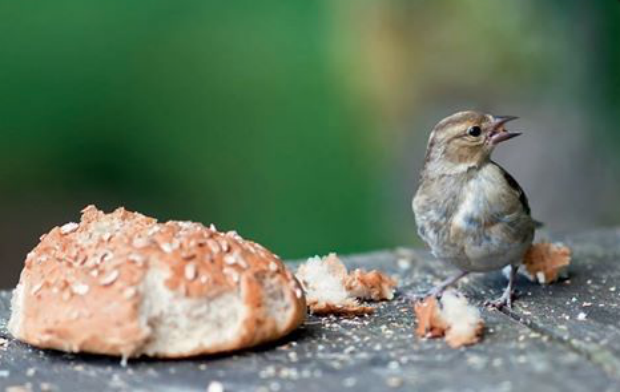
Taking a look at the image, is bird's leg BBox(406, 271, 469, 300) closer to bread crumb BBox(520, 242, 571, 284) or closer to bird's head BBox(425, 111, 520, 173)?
bread crumb BBox(520, 242, 571, 284)

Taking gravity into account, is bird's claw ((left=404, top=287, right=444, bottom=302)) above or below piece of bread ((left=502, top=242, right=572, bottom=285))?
below

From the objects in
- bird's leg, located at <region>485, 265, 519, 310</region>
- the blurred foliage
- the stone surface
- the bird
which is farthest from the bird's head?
the blurred foliage

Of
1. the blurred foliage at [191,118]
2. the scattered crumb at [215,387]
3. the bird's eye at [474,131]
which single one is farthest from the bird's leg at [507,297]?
the blurred foliage at [191,118]

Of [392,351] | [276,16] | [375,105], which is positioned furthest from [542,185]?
[392,351]

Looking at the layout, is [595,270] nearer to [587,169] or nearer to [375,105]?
[587,169]

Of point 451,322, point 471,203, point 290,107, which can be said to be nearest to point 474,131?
point 471,203

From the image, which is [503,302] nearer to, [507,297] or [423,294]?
[507,297]

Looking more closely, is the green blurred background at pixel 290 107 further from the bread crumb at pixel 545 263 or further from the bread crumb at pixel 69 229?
the bread crumb at pixel 69 229
